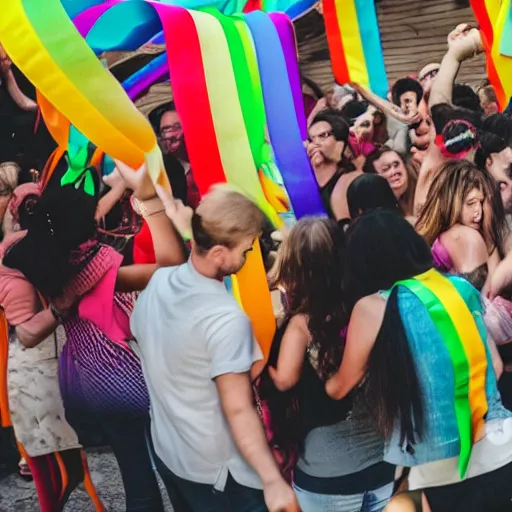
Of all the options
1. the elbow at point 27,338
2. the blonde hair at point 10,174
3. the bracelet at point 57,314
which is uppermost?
the blonde hair at point 10,174

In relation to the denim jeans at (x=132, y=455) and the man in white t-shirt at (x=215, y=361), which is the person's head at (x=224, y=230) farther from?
the denim jeans at (x=132, y=455)

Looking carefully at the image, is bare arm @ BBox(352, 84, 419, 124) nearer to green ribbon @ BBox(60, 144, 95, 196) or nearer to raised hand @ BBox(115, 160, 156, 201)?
raised hand @ BBox(115, 160, 156, 201)

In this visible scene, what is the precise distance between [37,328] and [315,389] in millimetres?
1069

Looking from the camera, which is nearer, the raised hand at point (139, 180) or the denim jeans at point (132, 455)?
the raised hand at point (139, 180)

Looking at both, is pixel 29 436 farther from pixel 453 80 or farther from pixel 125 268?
pixel 453 80

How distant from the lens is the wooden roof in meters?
3.19

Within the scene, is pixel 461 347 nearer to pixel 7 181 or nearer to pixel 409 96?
pixel 409 96

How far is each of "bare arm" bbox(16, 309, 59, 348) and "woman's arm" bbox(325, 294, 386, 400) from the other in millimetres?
1073

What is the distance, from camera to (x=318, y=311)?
296 centimetres

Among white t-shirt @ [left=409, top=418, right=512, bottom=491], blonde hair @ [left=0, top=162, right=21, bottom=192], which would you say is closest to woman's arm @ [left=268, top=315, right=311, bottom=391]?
white t-shirt @ [left=409, top=418, right=512, bottom=491]

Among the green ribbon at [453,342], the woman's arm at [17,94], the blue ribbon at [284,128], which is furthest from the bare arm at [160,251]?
the green ribbon at [453,342]

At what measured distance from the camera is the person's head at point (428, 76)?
10.4 feet

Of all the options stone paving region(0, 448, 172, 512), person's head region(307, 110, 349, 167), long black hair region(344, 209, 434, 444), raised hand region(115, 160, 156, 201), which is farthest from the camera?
stone paving region(0, 448, 172, 512)

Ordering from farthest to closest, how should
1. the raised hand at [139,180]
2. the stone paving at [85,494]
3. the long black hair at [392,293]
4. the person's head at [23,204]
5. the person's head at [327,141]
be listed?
1. the stone paving at [85,494]
2. the person's head at [23,204]
3. the person's head at [327,141]
4. the raised hand at [139,180]
5. the long black hair at [392,293]
